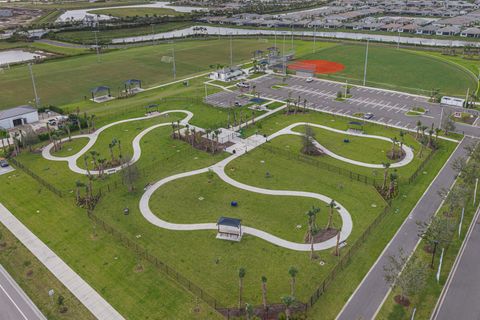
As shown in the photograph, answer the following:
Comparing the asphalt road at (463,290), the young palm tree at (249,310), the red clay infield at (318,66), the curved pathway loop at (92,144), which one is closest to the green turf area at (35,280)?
the young palm tree at (249,310)

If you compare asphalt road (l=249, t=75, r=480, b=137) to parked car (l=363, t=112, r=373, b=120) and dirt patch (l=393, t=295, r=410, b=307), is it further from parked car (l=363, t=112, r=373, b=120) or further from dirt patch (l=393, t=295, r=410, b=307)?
dirt patch (l=393, t=295, r=410, b=307)

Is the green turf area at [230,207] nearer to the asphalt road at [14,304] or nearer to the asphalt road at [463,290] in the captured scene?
the asphalt road at [463,290]

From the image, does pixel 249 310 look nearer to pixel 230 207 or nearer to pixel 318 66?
pixel 230 207

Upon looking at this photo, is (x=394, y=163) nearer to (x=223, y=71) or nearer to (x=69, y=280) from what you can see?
(x=69, y=280)

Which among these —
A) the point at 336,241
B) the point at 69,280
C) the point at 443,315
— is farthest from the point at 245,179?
the point at 443,315

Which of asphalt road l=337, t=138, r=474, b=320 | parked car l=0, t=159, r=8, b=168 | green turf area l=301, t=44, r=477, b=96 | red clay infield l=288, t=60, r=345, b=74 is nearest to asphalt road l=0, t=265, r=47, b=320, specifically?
asphalt road l=337, t=138, r=474, b=320

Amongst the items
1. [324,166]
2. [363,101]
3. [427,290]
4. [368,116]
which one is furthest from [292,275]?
[363,101]
